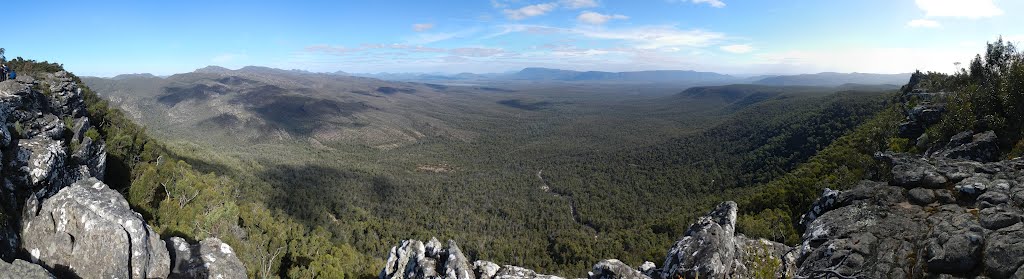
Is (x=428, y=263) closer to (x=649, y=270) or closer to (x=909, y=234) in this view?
(x=649, y=270)

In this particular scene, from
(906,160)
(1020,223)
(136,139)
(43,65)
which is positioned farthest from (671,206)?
(43,65)

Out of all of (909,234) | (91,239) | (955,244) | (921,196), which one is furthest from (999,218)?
(91,239)

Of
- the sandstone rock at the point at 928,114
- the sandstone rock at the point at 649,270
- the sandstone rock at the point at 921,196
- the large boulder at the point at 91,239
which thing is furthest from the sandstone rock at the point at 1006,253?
the sandstone rock at the point at 928,114

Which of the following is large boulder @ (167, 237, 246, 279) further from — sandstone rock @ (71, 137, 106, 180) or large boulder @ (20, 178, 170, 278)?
sandstone rock @ (71, 137, 106, 180)

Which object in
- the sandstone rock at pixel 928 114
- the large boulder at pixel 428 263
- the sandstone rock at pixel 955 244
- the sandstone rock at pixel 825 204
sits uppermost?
the sandstone rock at pixel 928 114

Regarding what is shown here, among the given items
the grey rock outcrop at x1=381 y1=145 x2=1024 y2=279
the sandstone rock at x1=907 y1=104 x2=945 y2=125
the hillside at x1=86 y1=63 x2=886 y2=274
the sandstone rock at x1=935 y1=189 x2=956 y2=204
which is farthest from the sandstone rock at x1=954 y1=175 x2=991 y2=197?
the hillside at x1=86 y1=63 x2=886 y2=274

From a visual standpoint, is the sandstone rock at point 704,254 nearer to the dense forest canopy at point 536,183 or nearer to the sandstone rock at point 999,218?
the dense forest canopy at point 536,183

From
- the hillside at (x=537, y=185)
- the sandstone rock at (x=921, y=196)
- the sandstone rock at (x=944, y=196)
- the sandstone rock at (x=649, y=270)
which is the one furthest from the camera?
the hillside at (x=537, y=185)
